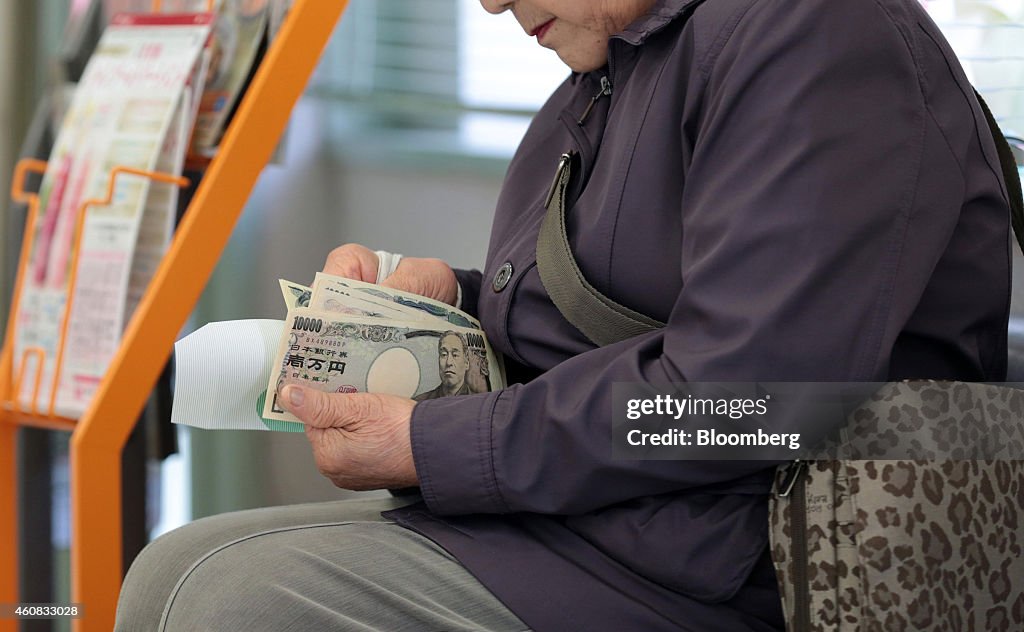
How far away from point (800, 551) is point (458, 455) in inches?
11.6

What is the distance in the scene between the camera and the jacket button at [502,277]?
1.06 m

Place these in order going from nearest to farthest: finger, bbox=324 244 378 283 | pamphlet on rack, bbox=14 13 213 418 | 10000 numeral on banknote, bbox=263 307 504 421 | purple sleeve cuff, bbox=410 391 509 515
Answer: purple sleeve cuff, bbox=410 391 509 515 < 10000 numeral on banknote, bbox=263 307 504 421 < finger, bbox=324 244 378 283 < pamphlet on rack, bbox=14 13 213 418

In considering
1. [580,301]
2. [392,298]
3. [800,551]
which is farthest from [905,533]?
[392,298]

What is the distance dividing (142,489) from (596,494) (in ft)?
4.31

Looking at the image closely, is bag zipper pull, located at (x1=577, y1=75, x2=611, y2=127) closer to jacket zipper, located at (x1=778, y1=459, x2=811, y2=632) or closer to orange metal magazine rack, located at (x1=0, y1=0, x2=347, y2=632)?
jacket zipper, located at (x1=778, y1=459, x2=811, y2=632)

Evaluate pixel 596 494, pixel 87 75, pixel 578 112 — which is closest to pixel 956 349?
pixel 596 494

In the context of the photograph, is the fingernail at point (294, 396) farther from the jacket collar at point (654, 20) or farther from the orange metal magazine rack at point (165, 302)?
the orange metal magazine rack at point (165, 302)

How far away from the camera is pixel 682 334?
854 millimetres

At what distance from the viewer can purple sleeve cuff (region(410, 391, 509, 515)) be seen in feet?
2.94

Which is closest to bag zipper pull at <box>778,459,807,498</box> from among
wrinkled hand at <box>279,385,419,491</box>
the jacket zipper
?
the jacket zipper

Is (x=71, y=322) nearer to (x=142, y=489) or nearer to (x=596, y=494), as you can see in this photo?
(x=142, y=489)

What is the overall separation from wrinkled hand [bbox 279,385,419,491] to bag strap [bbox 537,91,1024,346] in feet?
0.58

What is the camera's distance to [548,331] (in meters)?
1.02

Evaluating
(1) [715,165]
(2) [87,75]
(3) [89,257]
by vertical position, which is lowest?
(3) [89,257]
